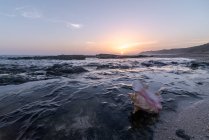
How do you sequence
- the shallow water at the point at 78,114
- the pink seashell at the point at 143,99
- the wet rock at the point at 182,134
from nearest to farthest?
the wet rock at the point at 182,134 < the shallow water at the point at 78,114 < the pink seashell at the point at 143,99

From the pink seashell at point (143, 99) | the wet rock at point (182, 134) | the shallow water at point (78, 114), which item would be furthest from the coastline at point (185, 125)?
the pink seashell at point (143, 99)

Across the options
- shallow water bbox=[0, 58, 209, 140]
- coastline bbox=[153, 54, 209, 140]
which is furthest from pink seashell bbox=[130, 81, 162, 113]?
coastline bbox=[153, 54, 209, 140]

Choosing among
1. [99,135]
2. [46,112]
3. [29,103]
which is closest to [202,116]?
[99,135]

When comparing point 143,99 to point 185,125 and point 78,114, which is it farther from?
point 78,114

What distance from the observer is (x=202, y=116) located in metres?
4.60

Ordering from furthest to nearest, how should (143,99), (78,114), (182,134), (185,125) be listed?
(78,114), (143,99), (185,125), (182,134)

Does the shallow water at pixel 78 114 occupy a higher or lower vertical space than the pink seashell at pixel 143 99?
lower

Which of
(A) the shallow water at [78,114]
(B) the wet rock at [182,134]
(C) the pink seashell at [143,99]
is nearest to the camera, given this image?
(B) the wet rock at [182,134]

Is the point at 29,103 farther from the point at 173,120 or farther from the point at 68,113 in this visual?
the point at 173,120

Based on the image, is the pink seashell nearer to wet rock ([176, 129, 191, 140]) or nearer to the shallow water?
the shallow water

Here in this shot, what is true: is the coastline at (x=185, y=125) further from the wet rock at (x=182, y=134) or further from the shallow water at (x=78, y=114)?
the shallow water at (x=78, y=114)

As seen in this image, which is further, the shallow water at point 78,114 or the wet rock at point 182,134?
the shallow water at point 78,114

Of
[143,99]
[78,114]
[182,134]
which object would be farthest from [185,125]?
[78,114]

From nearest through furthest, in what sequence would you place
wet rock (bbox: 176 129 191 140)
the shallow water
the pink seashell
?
1. wet rock (bbox: 176 129 191 140)
2. the shallow water
3. the pink seashell
